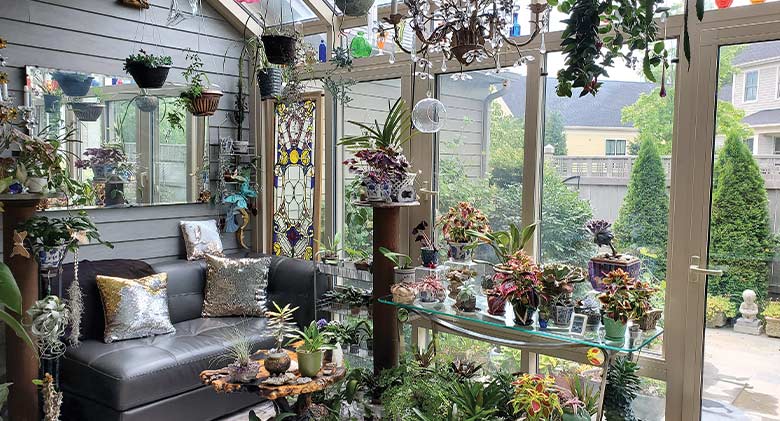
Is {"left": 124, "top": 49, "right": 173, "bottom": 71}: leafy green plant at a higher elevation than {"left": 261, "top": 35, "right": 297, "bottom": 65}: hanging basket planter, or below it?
below

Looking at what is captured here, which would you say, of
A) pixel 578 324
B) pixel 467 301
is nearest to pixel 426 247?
pixel 467 301

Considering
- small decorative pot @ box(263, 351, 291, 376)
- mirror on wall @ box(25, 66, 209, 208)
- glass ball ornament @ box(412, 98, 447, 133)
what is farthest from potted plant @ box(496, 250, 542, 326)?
mirror on wall @ box(25, 66, 209, 208)

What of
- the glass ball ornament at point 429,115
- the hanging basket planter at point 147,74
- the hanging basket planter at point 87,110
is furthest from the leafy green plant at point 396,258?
the hanging basket planter at point 87,110

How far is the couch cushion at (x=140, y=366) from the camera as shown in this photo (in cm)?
340

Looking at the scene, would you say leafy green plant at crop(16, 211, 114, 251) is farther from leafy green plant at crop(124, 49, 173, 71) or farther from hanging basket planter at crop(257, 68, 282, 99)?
hanging basket planter at crop(257, 68, 282, 99)

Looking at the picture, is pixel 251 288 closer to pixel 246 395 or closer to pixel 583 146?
pixel 246 395

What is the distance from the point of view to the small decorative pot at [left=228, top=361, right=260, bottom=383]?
3088mm

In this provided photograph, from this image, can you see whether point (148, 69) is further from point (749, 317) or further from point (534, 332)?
point (749, 317)

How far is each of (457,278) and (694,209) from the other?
4.04ft

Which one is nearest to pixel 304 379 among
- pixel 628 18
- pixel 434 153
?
pixel 434 153

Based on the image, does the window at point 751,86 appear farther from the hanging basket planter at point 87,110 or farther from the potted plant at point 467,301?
the hanging basket planter at point 87,110

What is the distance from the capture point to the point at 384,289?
351 cm

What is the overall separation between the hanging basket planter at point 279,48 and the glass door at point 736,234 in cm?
240

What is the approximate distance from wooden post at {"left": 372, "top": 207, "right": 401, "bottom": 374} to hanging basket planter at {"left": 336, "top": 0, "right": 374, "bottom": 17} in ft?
3.61
